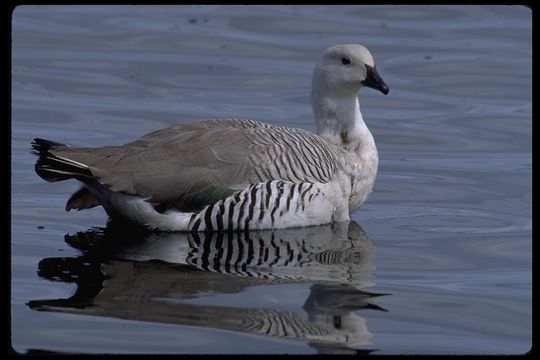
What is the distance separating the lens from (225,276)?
10.9 meters

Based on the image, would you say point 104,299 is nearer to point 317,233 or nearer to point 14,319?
point 14,319

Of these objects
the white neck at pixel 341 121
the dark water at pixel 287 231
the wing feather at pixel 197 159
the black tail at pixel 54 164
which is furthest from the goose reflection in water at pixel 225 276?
the white neck at pixel 341 121

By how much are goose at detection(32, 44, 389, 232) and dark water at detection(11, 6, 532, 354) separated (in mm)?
195

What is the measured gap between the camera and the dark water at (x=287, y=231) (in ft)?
32.4

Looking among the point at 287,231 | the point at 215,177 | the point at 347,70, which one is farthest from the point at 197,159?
the point at 347,70

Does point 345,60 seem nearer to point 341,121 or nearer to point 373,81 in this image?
point 373,81

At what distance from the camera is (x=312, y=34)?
20.9 meters

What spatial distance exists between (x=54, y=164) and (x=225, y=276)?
1949mm

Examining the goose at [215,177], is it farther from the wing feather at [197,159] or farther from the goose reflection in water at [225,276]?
the goose reflection in water at [225,276]

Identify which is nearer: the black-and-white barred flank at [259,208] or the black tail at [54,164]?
the black tail at [54,164]

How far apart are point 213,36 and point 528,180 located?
7.25m

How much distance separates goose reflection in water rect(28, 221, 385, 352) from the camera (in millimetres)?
9844

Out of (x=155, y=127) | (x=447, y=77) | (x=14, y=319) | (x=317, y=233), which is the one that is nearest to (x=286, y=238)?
(x=317, y=233)

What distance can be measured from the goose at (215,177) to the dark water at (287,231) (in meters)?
0.20
